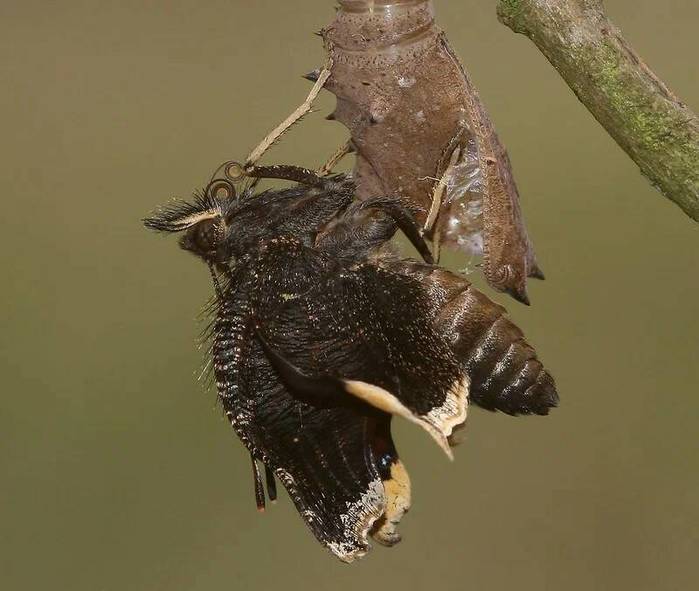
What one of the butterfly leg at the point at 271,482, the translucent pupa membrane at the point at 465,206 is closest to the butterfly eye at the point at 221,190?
the translucent pupa membrane at the point at 465,206

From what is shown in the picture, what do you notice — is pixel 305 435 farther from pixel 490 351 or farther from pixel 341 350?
pixel 490 351

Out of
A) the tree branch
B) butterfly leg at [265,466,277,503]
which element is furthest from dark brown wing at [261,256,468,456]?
the tree branch

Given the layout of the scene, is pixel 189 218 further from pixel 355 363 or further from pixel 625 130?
pixel 625 130

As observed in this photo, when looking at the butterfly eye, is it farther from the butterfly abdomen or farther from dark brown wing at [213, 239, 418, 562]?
the butterfly abdomen

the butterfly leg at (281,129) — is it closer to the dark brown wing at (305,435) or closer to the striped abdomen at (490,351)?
the dark brown wing at (305,435)

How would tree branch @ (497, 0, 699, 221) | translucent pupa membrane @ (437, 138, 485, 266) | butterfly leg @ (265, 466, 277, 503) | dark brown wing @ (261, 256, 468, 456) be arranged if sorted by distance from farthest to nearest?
1. translucent pupa membrane @ (437, 138, 485, 266)
2. butterfly leg @ (265, 466, 277, 503)
3. dark brown wing @ (261, 256, 468, 456)
4. tree branch @ (497, 0, 699, 221)

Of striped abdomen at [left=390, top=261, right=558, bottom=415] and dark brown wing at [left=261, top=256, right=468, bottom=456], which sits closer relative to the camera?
dark brown wing at [left=261, top=256, right=468, bottom=456]
